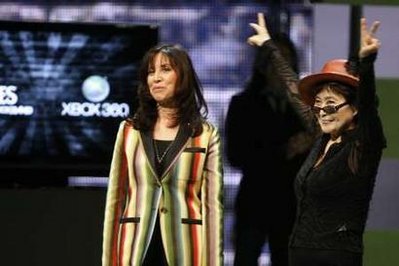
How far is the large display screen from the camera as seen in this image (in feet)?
20.6

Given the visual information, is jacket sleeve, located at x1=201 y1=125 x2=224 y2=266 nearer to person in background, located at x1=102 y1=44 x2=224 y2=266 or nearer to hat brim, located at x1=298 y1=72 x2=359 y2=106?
person in background, located at x1=102 y1=44 x2=224 y2=266

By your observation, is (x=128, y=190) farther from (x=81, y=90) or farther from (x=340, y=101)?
(x=81, y=90)

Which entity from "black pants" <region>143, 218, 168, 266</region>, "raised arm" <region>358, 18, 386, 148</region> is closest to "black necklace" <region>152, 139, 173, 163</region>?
"black pants" <region>143, 218, 168, 266</region>

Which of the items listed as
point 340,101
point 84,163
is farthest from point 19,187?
point 340,101

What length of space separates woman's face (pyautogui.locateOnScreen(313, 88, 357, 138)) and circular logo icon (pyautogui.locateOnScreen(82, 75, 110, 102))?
2417 mm

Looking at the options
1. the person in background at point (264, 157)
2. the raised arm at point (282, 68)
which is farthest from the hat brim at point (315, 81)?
the person in background at point (264, 157)

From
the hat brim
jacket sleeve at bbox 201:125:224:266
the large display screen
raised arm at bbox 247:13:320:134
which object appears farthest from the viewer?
the large display screen

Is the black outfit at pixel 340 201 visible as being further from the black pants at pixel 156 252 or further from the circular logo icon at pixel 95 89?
the circular logo icon at pixel 95 89

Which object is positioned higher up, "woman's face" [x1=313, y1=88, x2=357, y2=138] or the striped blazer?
"woman's face" [x1=313, y1=88, x2=357, y2=138]

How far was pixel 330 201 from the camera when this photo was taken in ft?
13.2

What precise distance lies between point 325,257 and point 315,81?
2.62 feet

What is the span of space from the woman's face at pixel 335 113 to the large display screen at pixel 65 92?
7.71ft

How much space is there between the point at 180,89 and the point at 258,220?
8.20ft

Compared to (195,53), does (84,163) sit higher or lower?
lower
